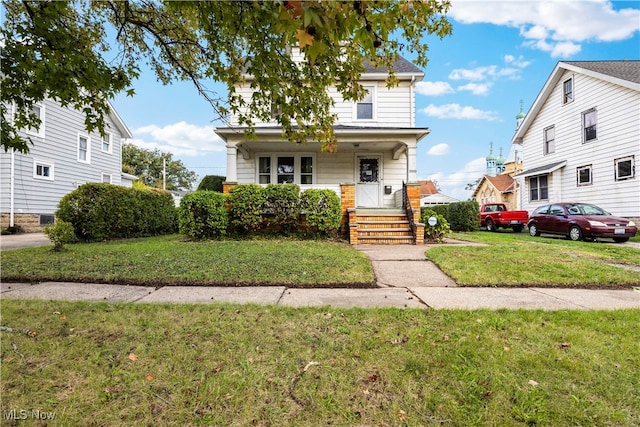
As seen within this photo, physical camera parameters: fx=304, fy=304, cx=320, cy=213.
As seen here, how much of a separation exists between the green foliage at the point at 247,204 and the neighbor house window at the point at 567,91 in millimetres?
16967

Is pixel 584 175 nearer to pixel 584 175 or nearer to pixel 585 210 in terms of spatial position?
pixel 584 175

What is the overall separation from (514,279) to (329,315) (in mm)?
3293

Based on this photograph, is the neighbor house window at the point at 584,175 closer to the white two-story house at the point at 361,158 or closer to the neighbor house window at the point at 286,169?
the white two-story house at the point at 361,158

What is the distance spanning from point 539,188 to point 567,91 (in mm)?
5189

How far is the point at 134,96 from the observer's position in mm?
4266

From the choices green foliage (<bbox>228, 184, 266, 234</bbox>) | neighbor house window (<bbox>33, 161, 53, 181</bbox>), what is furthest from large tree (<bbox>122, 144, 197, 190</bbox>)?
green foliage (<bbox>228, 184, 266, 234</bbox>)

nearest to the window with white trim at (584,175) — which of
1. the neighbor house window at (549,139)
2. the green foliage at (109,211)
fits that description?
the neighbor house window at (549,139)

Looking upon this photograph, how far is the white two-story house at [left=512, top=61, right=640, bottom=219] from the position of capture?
491 inches

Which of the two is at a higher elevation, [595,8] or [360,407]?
[595,8]

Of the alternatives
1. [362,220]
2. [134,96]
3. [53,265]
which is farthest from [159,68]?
[362,220]

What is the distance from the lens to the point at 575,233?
1104 cm

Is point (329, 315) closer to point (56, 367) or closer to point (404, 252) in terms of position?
point (56, 367)

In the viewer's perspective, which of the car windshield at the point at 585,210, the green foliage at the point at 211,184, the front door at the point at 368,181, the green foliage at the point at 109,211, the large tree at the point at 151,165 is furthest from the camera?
the large tree at the point at 151,165

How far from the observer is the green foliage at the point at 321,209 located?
849 centimetres
